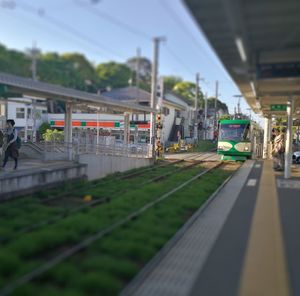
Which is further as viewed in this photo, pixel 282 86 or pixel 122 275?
pixel 282 86

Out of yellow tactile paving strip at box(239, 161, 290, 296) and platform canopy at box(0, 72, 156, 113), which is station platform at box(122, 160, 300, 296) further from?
platform canopy at box(0, 72, 156, 113)

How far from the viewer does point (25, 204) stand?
1020 centimetres

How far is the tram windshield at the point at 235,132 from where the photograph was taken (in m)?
27.9

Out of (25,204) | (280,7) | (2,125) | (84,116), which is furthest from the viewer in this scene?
(84,116)

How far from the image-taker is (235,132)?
28047 millimetres

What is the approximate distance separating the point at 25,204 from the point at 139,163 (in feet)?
45.3

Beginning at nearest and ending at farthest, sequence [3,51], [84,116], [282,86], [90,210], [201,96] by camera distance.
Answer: [3,51], [90,210], [282,86], [84,116], [201,96]

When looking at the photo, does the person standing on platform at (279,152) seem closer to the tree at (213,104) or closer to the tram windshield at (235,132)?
the tram windshield at (235,132)

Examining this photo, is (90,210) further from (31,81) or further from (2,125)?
(2,125)

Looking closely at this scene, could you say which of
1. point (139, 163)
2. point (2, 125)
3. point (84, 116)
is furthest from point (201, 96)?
point (2, 125)

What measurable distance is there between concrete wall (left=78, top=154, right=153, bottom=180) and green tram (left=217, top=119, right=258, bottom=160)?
703cm

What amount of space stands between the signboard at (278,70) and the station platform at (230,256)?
3781 millimetres

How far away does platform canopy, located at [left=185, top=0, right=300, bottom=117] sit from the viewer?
7266 millimetres

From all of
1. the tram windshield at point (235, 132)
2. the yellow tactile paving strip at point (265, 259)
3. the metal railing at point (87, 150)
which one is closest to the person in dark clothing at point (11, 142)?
the metal railing at point (87, 150)
